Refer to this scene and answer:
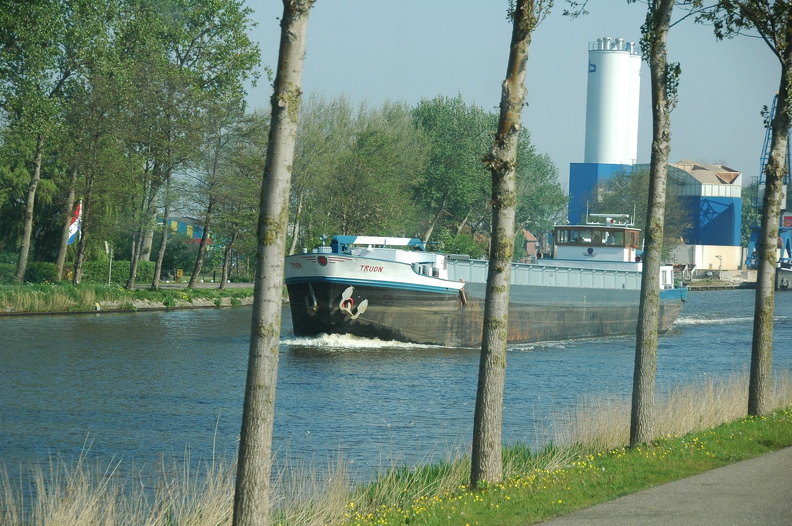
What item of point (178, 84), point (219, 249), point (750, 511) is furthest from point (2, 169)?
point (750, 511)

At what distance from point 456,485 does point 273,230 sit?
16.0 ft

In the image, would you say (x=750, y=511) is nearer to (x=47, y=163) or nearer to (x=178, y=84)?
(x=178, y=84)

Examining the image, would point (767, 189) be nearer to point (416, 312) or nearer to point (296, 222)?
point (416, 312)

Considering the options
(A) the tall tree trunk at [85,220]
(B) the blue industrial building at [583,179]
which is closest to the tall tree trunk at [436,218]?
(B) the blue industrial building at [583,179]

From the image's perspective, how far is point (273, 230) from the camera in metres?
7.76

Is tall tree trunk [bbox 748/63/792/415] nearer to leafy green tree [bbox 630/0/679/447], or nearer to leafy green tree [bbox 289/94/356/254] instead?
leafy green tree [bbox 630/0/679/447]

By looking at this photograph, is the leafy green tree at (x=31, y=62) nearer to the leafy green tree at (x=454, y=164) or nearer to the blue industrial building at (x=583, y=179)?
the leafy green tree at (x=454, y=164)

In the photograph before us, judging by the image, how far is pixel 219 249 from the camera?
6938 cm

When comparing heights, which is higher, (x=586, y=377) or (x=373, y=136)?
(x=373, y=136)

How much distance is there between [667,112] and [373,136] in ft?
180

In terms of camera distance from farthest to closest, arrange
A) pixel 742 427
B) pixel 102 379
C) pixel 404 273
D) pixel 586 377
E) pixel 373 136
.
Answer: pixel 373 136, pixel 404 273, pixel 586 377, pixel 102 379, pixel 742 427

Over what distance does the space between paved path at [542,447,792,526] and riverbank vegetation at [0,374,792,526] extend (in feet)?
1.15

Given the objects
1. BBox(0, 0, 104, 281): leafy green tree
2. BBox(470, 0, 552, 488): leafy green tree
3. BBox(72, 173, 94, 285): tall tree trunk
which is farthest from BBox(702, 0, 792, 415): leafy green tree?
BBox(72, 173, 94, 285): tall tree trunk

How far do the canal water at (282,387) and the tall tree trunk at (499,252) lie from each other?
70.0 inches
